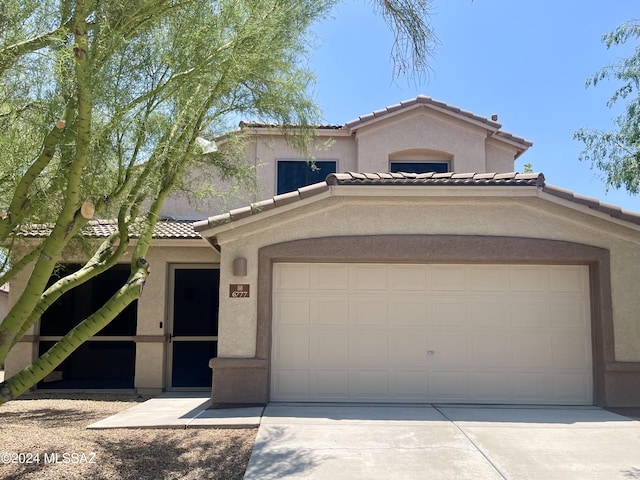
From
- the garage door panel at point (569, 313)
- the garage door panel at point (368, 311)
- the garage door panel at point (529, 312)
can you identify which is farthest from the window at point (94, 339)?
the garage door panel at point (569, 313)

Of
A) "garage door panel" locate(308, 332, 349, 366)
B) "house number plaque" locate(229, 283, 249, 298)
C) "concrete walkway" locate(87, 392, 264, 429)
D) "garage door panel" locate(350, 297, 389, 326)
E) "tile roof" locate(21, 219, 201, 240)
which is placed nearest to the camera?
"tile roof" locate(21, 219, 201, 240)

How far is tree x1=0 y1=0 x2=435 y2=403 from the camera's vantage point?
5.42 metres

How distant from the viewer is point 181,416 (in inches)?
342

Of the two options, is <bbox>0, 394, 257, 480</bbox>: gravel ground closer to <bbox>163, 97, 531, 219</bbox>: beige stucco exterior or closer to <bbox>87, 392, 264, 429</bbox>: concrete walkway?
<bbox>87, 392, 264, 429</bbox>: concrete walkway

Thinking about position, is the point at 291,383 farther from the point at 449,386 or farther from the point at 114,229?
the point at 114,229

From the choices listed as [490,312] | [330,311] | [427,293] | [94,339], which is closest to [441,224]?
[427,293]

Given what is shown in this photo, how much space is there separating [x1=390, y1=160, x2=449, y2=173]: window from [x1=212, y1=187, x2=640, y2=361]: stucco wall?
5759mm

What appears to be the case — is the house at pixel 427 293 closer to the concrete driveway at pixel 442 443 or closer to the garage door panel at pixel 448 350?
the garage door panel at pixel 448 350

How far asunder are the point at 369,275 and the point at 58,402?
640cm

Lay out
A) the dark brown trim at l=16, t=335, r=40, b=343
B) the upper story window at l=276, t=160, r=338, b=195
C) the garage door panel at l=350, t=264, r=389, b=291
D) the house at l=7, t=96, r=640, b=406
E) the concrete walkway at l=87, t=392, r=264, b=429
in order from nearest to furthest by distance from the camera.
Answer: the concrete walkway at l=87, t=392, r=264, b=429 → the house at l=7, t=96, r=640, b=406 → the garage door panel at l=350, t=264, r=389, b=291 → the dark brown trim at l=16, t=335, r=40, b=343 → the upper story window at l=276, t=160, r=338, b=195

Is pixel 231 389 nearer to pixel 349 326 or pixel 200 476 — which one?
pixel 349 326

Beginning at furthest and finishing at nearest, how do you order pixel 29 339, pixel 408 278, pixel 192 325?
pixel 192 325 < pixel 29 339 < pixel 408 278

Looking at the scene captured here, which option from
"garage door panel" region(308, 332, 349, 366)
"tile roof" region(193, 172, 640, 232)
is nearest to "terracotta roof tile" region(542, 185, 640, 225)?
"tile roof" region(193, 172, 640, 232)

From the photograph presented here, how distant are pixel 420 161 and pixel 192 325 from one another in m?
7.74
